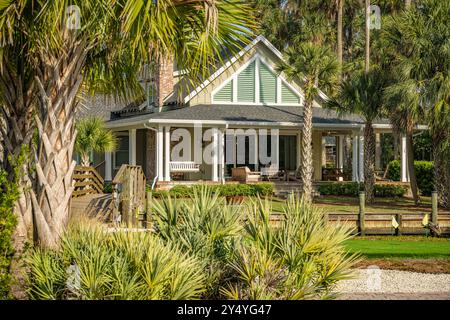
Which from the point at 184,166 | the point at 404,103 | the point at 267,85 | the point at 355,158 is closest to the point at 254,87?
the point at 267,85

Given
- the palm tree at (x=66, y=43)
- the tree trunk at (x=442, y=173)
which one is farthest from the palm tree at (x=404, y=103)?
the palm tree at (x=66, y=43)

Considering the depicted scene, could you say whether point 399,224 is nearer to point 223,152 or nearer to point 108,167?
point 223,152

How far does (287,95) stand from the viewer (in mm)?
32281

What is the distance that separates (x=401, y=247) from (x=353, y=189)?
47.2ft

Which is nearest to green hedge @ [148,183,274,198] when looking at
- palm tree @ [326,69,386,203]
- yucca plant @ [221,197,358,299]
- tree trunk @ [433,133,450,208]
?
palm tree @ [326,69,386,203]

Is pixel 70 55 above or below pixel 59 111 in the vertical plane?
above

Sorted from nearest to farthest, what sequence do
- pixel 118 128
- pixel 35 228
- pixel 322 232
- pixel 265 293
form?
pixel 265 293, pixel 322 232, pixel 35 228, pixel 118 128

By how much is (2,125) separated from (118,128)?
21012 millimetres

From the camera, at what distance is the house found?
28.8 meters

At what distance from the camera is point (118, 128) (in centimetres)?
3259
